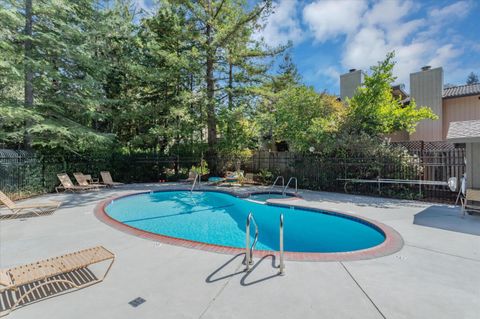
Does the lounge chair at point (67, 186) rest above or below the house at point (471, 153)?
below

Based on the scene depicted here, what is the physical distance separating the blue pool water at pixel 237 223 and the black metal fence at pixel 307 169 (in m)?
4.37

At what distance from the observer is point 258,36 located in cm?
1778

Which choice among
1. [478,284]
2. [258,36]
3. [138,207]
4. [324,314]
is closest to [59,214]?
[138,207]

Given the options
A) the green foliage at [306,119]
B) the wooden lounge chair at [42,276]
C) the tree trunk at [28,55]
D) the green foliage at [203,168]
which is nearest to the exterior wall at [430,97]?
the green foliage at [306,119]

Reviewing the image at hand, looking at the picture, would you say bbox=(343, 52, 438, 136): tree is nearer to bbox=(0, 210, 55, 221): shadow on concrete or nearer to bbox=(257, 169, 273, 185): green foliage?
bbox=(257, 169, 273, 185): green foliage

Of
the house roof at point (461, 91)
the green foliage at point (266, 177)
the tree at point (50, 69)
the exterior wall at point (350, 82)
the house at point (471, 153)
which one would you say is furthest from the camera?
the exterior wall at point (350, 82)

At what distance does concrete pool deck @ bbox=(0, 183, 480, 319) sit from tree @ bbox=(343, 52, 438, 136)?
7.54 meters

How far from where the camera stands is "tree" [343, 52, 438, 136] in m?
Answer: 12.0

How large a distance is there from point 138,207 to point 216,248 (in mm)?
6559

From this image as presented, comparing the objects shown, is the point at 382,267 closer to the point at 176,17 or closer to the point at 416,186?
the point at 416,186

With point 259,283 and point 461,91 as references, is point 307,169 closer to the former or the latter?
point 259,283

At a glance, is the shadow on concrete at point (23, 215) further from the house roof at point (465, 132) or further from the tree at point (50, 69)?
the house roof at point (465, 132)

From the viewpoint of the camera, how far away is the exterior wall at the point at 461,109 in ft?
51.5

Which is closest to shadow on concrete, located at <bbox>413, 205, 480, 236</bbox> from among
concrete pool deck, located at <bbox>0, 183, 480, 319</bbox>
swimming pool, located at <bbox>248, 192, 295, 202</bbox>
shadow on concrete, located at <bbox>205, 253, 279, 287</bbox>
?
concrete pool deck, located at <bbox>0, 183, 480, 319</bbox>
